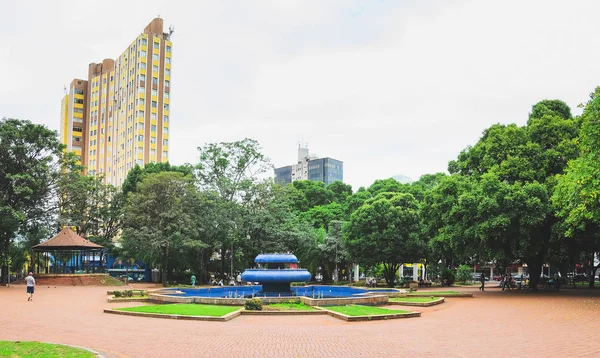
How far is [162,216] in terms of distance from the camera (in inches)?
1779

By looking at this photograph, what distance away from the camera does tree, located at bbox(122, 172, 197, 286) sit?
4491 centimetres

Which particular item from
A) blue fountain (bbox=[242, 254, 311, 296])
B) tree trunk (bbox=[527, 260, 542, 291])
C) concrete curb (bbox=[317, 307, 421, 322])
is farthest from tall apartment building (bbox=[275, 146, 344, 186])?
concrete curb (bbox=[317, 307, 421, 322])

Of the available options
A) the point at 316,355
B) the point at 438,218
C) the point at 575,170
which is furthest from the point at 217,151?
the point at 316,355

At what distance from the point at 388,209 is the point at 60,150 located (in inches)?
1180

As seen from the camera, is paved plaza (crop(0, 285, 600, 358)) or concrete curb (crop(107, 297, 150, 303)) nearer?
paved plaza (crop(0, 285, 600, 358))

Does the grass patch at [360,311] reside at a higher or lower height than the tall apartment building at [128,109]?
lower

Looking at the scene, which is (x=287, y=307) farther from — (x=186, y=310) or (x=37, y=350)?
(x=37, y=350)

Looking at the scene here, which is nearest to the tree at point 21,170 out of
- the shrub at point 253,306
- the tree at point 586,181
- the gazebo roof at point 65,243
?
the gazebo roof at point 65,243

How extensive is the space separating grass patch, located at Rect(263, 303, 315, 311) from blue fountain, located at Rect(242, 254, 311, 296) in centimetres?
322

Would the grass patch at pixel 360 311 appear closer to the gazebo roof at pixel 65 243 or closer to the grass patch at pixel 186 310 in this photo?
the grass patch at pixel 186 310

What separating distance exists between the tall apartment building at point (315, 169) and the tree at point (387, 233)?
278 feet

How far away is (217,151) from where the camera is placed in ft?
167

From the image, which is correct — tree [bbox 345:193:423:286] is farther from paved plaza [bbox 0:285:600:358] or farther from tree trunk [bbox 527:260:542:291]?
paved plaza [bbox 0:285:600:358]

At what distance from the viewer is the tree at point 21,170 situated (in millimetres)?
43281
